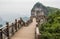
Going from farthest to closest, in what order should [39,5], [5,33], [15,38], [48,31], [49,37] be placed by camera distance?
[39,5]
[15,38]
[5,33]
[48,31]
[49,37]

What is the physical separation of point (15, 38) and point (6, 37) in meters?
0.88

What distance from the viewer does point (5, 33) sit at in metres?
11.0

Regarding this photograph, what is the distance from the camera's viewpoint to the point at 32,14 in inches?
1378

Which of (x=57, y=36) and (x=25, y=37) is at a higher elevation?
(x=57, y=36)

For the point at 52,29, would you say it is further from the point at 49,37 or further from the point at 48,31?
the point at 49,37

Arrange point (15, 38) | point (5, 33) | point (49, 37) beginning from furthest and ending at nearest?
1. point (15, 38)
2. point (5, 33)
3. point (49, 37)

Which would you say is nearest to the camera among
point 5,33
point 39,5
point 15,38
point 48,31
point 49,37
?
point 49,37

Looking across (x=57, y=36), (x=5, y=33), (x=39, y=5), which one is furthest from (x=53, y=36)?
(x=39, y=5)

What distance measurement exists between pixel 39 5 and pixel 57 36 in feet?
85.0

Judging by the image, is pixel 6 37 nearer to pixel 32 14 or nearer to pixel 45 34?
pixel 45 34

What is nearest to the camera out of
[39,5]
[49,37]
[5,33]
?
[49,37]

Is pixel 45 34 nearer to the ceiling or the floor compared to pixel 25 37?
nearer to the ceiling

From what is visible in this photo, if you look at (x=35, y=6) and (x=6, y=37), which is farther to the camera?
(x=35, y=6)

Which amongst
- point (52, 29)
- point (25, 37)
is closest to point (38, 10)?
point (25, 37)
